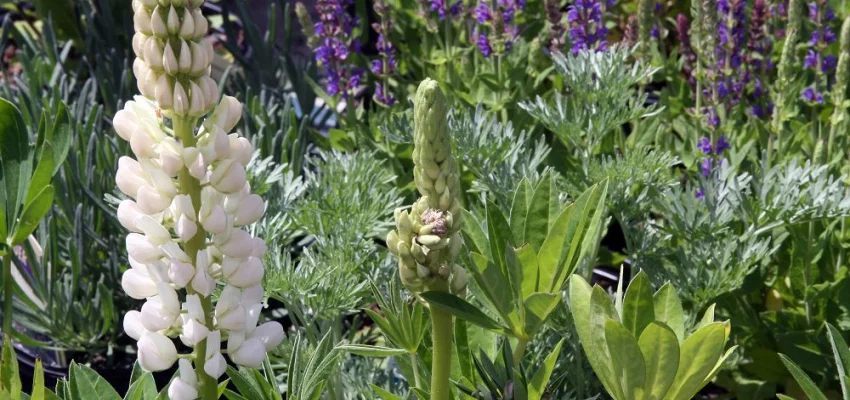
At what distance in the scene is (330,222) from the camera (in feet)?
5.82

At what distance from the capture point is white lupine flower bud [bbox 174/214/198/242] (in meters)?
0.90

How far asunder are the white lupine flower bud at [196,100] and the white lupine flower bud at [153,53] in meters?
0.03

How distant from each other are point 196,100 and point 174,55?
43 mm

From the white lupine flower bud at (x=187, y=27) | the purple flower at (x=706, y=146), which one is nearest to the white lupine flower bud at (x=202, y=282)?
the white lupine flower bud at (x=187, y=27)

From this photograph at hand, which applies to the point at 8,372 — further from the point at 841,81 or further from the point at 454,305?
the point at 841,81

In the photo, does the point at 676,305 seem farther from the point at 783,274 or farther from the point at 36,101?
the point at 36,101

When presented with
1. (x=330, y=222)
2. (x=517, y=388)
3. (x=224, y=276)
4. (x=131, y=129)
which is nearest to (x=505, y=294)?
(x=517, y=388)

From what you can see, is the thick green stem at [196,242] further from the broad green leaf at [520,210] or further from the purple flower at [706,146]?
the purple flower at [706,146]

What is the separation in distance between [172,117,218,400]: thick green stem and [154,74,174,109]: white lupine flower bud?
0.08ft

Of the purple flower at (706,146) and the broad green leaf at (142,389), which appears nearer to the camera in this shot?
the broad green leaf at (142,389)

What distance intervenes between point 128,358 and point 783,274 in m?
1.48

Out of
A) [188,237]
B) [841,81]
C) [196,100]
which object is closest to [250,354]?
[188,237]

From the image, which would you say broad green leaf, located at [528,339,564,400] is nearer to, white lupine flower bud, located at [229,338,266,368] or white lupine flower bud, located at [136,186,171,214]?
white lupine flower bud, located at [229,338,266,368]

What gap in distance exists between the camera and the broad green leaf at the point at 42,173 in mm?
1274
